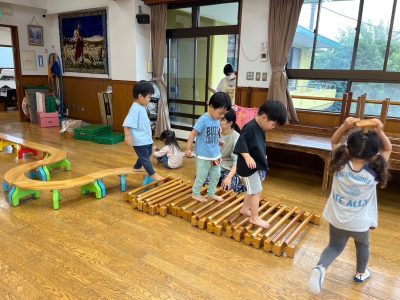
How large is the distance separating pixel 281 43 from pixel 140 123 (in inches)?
98.3

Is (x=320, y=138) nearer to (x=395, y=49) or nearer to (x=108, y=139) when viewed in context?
(x=395, y=49)

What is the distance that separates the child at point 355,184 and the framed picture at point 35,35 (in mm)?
7959

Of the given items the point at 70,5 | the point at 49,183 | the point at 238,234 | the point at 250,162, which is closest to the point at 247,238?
the point at 238,234

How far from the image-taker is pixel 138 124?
321cm

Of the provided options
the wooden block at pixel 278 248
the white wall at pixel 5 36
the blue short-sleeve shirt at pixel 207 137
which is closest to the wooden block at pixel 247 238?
the wooden block at pixel 278 248

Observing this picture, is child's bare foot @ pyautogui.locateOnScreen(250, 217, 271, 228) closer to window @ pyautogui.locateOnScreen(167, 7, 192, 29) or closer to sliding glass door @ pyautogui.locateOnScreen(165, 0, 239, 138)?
sliding glass door @ pyautogui.locateOnScreen(165, 0, 239, 138)

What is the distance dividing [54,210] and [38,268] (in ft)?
3.13

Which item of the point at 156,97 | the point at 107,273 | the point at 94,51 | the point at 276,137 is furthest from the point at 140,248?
the point at 94,51

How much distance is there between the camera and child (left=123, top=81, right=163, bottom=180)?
314 centimetres

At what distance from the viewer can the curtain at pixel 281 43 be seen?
4.32m

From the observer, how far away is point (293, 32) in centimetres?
432

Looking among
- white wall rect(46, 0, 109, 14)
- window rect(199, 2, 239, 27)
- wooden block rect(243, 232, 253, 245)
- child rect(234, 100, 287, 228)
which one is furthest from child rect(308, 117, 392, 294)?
white wall rect(46, 0, 109, 14)

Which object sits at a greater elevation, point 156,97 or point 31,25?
point 31,25

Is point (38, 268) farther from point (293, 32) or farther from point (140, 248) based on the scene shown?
point (293, 32)
